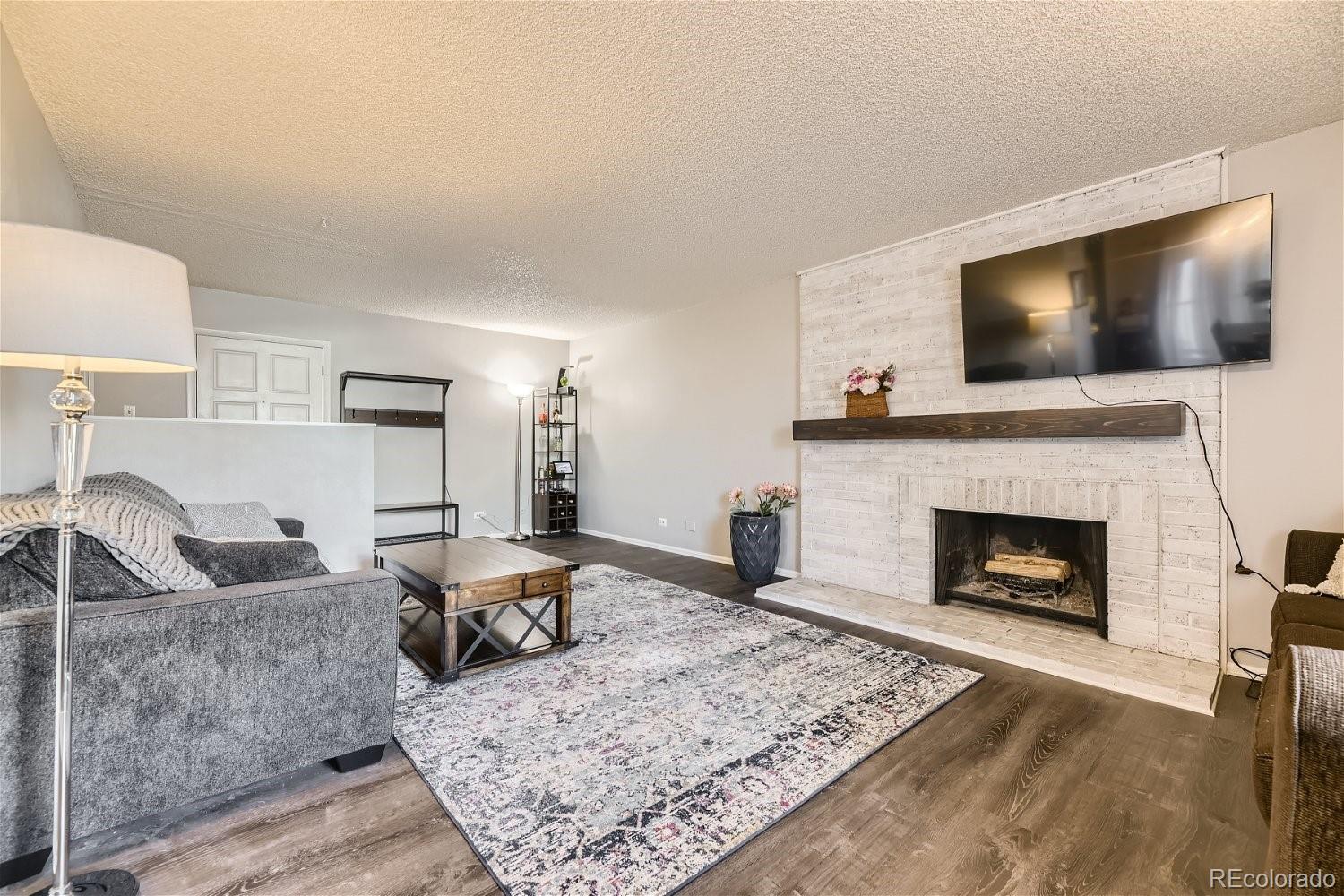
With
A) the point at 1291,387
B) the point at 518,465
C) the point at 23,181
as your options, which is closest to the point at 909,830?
the point at 1291,387

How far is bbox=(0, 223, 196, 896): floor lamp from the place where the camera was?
3.65 ft

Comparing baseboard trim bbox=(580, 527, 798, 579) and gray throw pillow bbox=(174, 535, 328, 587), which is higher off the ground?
gray throw pillow bbox=(174, 535, 328, 587)

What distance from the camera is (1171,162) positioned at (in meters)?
2.75

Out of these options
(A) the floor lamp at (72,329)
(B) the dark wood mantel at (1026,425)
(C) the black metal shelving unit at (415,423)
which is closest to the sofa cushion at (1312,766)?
(A) the floor lamp at (72,329)

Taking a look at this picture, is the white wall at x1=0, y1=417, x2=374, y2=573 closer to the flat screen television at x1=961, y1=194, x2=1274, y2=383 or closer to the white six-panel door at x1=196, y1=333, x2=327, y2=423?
the white six-panel door at x1=196, y1=333, x2=327, y2=423

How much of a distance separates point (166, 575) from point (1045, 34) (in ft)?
10.6

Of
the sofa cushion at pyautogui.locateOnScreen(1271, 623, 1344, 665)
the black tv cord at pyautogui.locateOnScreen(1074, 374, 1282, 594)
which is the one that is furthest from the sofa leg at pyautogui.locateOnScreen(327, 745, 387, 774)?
the black tv cord at pyautogui.locateOnScreen(1074, 374, 1282, 594)

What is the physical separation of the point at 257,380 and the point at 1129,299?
21.7ft

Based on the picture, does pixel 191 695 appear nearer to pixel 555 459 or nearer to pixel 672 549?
pixel 672 549

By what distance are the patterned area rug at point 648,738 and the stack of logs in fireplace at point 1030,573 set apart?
1060mm

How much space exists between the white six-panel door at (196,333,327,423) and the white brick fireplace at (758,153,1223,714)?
4.55 metres

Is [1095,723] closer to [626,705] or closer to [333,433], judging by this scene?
[626,705]

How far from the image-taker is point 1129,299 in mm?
2854

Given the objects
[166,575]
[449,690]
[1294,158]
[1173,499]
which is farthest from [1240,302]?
[166,575]
